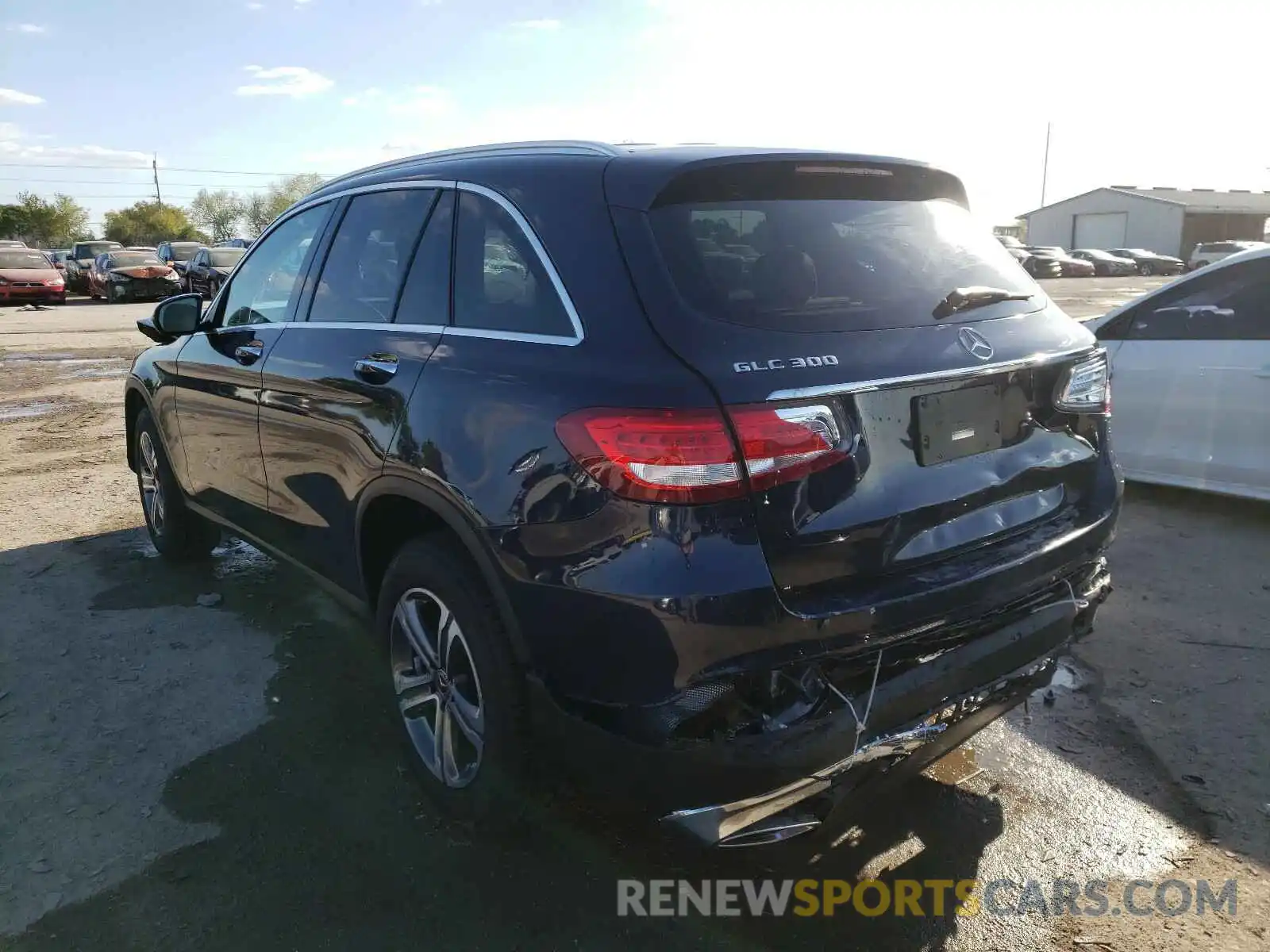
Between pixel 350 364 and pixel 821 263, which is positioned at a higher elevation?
pixel 821 263

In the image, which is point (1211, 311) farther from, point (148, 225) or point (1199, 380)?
point (148, 225)

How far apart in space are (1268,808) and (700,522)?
2.14m

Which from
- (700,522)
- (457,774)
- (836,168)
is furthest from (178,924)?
(836,168)

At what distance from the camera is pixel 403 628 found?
2980mm

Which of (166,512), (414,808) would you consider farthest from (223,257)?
(414,808)

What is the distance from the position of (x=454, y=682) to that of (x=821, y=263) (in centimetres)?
153

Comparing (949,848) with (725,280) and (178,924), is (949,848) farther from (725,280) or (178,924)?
(178,924)

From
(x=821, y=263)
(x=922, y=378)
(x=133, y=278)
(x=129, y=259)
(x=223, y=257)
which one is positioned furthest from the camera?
(x=129, y=259)

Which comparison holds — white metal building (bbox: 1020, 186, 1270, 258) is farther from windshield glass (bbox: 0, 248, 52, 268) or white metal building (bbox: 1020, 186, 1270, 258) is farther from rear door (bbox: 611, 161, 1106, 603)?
rear door (bbox: 611, 161, 1106, 603)

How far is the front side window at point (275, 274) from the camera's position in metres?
3.74

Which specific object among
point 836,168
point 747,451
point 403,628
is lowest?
point 403,628

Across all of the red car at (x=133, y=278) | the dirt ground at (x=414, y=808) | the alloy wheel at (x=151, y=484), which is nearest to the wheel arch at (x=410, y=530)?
the dirt ground at (x=414, y=808)

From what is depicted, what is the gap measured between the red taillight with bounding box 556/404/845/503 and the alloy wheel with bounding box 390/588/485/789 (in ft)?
2.51

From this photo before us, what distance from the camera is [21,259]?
26.4 m
